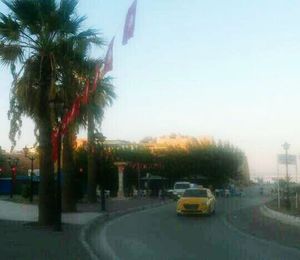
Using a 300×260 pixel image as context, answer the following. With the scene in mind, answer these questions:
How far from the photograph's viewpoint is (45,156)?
861 inches

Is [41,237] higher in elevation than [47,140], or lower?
lower

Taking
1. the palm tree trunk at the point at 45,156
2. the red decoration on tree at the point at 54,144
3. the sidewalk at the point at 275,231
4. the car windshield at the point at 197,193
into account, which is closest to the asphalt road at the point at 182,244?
the sidewalk at the point at 275,231

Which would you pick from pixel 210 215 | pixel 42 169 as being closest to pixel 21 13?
pixel 42 169

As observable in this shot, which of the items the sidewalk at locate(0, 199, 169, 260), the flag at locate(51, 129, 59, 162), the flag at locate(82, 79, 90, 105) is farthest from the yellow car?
the flag at locate(82, 79, 90, 105)

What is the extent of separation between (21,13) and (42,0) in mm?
903

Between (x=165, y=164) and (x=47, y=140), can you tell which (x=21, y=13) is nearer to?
(x=47, y=140)

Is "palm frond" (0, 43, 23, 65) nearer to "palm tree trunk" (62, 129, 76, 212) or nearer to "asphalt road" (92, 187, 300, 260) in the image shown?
"asphalt road" (92, 187, 300, 260)

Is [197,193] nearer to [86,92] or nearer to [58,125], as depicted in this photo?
[58,125]

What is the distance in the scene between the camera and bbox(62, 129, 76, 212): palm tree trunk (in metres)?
31.5

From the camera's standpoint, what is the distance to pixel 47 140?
21.8m

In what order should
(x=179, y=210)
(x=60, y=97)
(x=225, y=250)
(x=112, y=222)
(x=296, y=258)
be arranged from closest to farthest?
(x=296, y=258)
(x=225, y=250)
(x=60, y=97)
(x=112, y=222)
(x=179, y=210)

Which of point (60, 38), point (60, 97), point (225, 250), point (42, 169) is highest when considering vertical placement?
point (60, 38)

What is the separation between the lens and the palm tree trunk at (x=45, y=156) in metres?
21.8

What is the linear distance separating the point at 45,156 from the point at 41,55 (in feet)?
11.9
